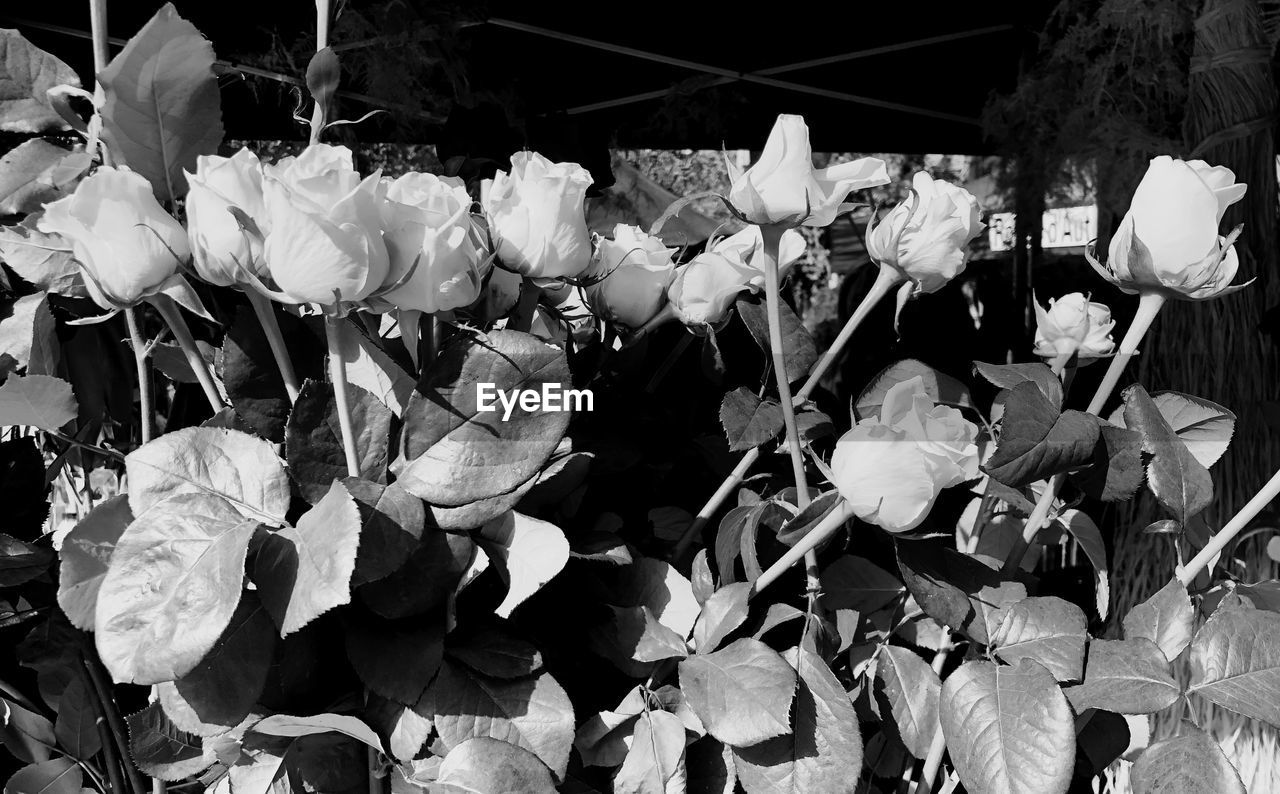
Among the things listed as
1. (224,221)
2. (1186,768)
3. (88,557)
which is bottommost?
(1186,768)

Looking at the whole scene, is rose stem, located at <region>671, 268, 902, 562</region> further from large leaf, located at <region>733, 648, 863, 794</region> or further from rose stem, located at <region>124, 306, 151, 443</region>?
rose stem, located at <region>124, 306, 151, 443</region>

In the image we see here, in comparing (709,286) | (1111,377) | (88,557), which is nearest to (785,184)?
(709,286)

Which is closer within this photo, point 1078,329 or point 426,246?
point 426,246

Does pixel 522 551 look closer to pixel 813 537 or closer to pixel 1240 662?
pixel 813 537

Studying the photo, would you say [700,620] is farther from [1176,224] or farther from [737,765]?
[1176,224]

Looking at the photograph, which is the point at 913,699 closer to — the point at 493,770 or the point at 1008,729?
the point at 1008,729

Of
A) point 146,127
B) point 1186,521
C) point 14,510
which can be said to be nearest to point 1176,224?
point 1186,521

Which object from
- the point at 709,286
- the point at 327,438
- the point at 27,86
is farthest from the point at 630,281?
the point at 27,86

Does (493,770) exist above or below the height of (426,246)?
below

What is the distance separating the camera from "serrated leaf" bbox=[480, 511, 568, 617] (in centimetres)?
31

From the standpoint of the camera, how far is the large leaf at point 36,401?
0.34 m

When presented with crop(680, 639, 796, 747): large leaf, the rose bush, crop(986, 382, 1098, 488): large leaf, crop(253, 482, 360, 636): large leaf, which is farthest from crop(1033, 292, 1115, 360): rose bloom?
crop(253, 482, 360, 636): large leaf

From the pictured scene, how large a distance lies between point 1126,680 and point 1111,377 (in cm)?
12

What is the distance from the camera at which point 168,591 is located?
27 cm
